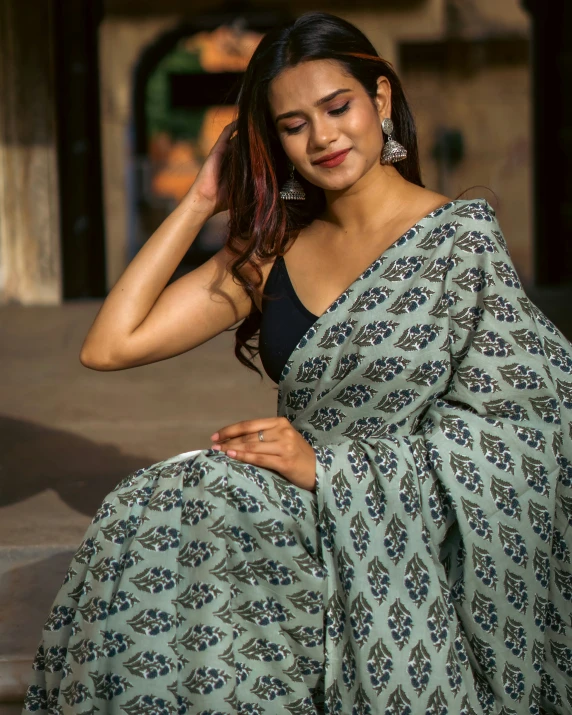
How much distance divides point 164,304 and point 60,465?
4.04ft

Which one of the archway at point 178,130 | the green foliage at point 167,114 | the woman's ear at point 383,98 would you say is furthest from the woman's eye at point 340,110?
the green foliage at point 167,114

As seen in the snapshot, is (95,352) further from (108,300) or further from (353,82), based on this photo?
(353,82)

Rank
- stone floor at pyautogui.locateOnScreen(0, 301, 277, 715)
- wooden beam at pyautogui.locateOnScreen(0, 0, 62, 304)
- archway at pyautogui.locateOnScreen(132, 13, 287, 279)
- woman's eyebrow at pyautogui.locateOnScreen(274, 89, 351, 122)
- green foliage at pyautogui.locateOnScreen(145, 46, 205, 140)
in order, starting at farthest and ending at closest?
green foliage at pyautogui.locateOnScreen(145, 46, 205, 140) < archway at pyautogui.locateOnScreen(132, 13, 287, 279) < wooden beam at pyautogui.locateOnScreen(0, 0, 62, 304) < stone floor at pyautogui.locateOnScreen(0, 301, 277, 715) < woman's eyebrow at pyautogui.locateOnScreen(274, 89, 351, 122)

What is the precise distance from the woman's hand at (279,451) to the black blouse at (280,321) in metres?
0.33

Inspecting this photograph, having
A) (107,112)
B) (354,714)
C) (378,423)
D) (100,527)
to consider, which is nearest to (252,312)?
(378,423)

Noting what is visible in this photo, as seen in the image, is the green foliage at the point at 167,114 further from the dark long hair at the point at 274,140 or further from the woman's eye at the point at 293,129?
the woman's eye at the point at 293,129

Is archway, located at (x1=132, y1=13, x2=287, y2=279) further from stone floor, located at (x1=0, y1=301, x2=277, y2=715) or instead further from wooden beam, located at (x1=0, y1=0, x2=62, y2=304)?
stone floor, located at (x1=0, y1=301, x2=277, y2=715)

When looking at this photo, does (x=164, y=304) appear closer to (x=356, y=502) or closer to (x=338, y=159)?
(x=338, y=159)

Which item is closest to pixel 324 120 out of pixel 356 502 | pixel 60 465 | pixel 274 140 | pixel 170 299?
pixel 274 140

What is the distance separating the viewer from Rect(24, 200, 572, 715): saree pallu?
73.7 inches

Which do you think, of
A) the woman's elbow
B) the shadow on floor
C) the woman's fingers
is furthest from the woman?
the shadow on floor

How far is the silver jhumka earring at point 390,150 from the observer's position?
235cm

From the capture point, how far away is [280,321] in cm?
232

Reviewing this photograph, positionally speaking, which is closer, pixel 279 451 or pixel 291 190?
pixel 279 451
